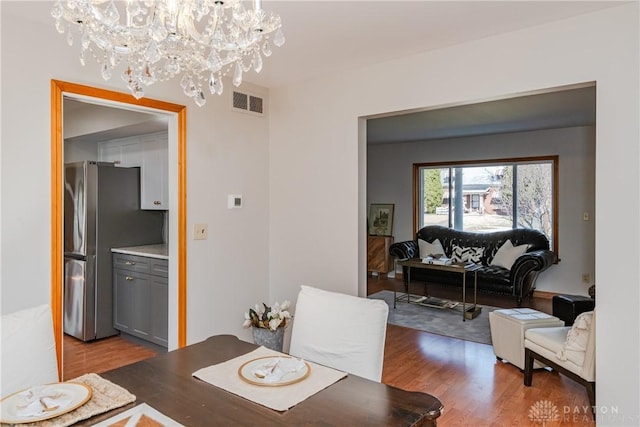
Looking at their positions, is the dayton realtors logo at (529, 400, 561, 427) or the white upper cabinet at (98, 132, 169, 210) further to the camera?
the white upper cabinet at (98, 132, 169, 210)

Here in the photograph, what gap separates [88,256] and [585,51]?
4199 millimetres

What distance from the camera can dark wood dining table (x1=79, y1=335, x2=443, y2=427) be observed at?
4.00 feet

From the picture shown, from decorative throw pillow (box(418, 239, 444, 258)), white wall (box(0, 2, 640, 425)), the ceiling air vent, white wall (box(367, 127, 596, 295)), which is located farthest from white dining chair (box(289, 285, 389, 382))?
white wall (box(367, 127, 596, 295))

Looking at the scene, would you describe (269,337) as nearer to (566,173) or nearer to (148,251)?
(148,251)

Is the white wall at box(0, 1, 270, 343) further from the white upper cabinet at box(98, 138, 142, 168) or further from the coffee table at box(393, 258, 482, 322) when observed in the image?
the coffee table at box(393, 258, 482, 322)

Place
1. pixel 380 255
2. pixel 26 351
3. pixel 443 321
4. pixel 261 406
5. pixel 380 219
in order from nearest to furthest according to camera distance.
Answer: pixel 261 406, pixel 26 351, pixel 443 321, pixel 380 255, pixel 380 219

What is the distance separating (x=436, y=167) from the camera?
7117 mm

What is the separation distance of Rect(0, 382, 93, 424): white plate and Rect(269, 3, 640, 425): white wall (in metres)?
2.14

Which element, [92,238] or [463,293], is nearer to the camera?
[92,238]

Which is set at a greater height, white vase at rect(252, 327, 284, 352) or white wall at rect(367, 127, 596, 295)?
white wall at rect(367, 127, 596, 295)

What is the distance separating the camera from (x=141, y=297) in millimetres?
3875

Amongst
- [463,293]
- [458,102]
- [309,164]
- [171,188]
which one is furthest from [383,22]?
[463,293]

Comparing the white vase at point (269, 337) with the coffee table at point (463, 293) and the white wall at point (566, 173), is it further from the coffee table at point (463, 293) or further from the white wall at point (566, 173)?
the white wall at point (566, 173)

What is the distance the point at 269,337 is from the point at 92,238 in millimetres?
2072
